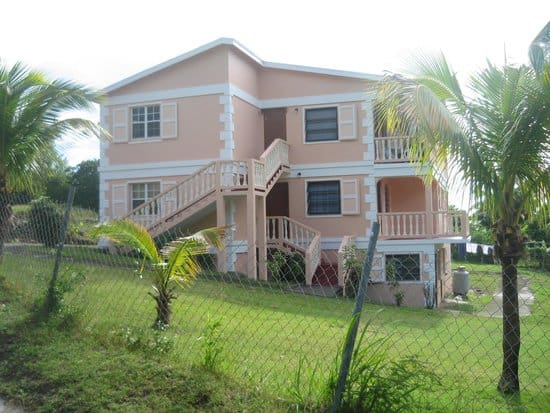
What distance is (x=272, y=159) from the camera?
19578 mm

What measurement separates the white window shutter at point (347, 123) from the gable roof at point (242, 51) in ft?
3.99

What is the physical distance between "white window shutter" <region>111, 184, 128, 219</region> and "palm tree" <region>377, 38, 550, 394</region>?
15919 millimetres

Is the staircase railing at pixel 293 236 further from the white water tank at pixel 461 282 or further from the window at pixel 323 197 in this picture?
the white water tank at pixel 461 282

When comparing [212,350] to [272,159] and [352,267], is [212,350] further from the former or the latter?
[272,159]

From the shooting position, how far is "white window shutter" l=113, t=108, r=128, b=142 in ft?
68.8

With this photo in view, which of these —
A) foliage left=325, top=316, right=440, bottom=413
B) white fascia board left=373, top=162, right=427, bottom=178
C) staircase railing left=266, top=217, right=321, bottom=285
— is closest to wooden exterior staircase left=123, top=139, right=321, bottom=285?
staircase railing left=266, top=217, right=321, bottom=285

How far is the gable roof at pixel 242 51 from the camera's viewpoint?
1949cm

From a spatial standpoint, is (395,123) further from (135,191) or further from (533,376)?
(135,191)

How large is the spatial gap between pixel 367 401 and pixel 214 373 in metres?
1.58

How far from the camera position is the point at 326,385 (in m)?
4.39

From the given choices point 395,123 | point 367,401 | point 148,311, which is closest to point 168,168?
point 148,311

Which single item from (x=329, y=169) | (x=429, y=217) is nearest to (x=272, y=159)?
(x=329, y=169)

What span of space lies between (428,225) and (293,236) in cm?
468

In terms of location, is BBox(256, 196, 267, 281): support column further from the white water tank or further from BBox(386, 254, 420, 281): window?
the white water tank
